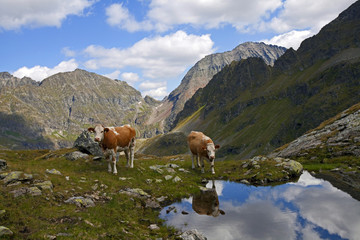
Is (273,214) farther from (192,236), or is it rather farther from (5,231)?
(5,231)

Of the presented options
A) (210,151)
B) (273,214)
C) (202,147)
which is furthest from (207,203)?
(202,147)

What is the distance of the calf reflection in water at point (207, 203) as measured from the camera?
16.9 m

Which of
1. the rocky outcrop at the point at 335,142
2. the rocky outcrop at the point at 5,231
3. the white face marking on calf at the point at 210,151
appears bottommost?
the rocky outcrop at the point at 335,142

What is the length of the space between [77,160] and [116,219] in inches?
587

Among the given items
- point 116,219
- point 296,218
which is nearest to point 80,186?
point 116,219

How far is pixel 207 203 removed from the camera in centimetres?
1877

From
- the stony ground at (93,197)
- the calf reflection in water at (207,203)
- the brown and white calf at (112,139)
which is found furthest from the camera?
the brown and white calf at (112,139)

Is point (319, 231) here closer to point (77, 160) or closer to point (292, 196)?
point (292, 196)

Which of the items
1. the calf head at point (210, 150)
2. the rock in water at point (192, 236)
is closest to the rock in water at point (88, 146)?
the calf head at point (210, 150)

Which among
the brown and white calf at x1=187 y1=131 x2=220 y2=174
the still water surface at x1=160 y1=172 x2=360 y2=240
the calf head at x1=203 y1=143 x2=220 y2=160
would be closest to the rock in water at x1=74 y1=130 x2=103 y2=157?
the brown and white calf at x1=187 y1=131 x2=220 y2=174

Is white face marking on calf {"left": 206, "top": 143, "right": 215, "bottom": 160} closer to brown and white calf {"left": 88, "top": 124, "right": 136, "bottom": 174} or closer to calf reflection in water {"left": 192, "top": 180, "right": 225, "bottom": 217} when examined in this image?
calf reflection in water {"left": 192, "top": 180, "right": 225, "bottom": 217}

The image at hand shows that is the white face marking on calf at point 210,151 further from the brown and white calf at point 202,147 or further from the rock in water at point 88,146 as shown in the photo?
the rock in water at point 88,146

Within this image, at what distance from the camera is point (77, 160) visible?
27.0 meters

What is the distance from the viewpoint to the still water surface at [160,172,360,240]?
1306cm
